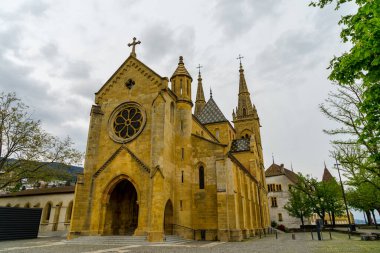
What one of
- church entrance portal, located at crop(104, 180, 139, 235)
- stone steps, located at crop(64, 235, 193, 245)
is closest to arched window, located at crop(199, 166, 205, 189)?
stone steps, located at crop(64, 235, 193, 245)

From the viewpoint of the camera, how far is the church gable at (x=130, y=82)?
80.3ft

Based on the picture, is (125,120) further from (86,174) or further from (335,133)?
(335,133)

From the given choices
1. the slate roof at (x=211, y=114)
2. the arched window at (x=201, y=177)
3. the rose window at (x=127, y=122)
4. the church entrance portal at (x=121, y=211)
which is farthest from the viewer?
the slate roof at (x=211, y=114)

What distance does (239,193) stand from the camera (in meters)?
25.7

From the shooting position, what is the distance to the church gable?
964 inches

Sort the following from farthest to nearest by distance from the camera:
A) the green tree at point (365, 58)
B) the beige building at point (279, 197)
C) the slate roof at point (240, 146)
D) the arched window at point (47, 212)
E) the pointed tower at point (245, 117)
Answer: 1. the beige building at point (279, 197)
2. the pointed tower at point (245, 117)
3. the slate roof at point (240, 146)
4. the arched window at point (47, 212)
5. the green tree at point (365, 58)

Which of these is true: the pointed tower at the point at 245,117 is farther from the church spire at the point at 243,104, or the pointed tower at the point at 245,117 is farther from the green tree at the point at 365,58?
the green tree at the point at 365,58

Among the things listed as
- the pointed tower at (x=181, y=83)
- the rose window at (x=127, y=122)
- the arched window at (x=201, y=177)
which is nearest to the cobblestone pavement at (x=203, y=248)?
the arched window at (x=201, y=177)

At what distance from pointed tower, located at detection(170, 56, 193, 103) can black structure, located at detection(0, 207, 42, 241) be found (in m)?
17.6

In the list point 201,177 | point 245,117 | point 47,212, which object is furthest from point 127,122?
point 245,117

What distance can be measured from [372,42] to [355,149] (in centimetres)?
1784

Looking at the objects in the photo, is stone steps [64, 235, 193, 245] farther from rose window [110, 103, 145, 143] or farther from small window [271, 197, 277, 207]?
small window [271, 197, 277, 207]

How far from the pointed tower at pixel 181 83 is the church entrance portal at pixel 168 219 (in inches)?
399

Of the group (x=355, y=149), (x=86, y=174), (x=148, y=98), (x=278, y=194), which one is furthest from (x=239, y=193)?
(x=278, y=194)
